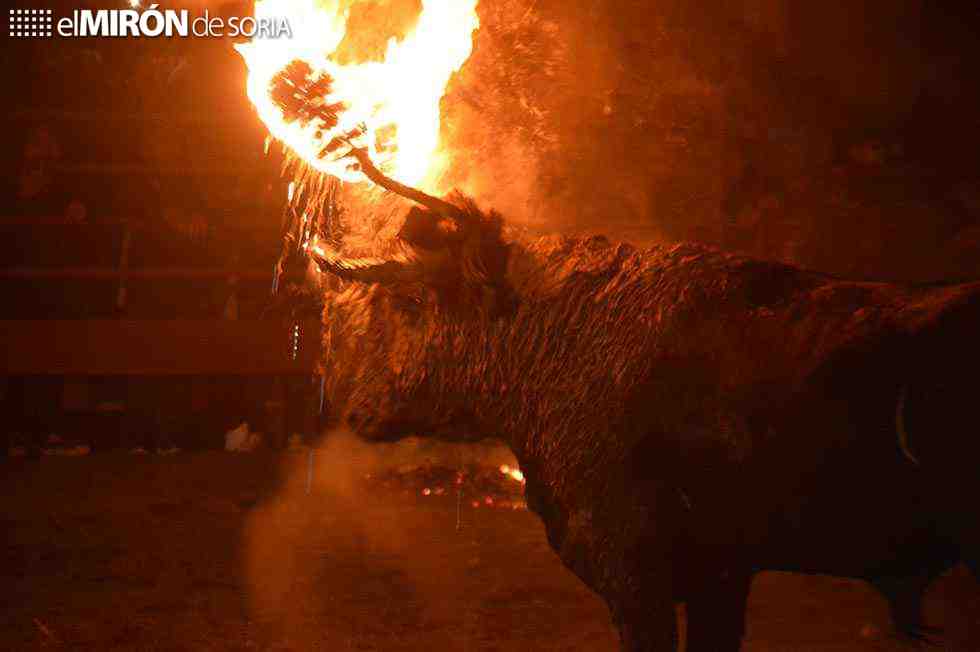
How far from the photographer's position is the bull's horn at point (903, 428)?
74.8 inches

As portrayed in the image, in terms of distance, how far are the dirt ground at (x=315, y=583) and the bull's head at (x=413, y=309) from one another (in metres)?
1.56

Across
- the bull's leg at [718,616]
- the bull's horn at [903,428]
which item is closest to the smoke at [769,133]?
the bull's leg at [718,616]

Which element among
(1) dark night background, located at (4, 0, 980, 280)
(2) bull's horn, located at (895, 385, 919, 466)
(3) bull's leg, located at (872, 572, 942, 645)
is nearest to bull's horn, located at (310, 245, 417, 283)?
(2) bull's horn, located at (895, 385, 919, 466)

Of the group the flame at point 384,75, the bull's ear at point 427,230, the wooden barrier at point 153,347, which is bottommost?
the wooden barrier at point 153,347

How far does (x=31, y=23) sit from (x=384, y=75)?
8.00 m

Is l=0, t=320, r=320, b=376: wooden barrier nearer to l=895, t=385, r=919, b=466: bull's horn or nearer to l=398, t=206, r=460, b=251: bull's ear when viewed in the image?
l=398, t=206, r=460, b=251: bull's ear

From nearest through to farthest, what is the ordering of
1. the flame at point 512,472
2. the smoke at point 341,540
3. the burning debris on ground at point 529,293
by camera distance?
1. the burning debris on ground at point 529,293
2. the smoke at point 341,540
3. the flame at point 512,472

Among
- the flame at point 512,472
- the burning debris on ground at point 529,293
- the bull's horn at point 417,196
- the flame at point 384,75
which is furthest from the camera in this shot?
the flame at point 512,472

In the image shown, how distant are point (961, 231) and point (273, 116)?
554cm

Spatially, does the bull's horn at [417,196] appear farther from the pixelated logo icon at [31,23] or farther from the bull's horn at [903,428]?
the pixelated logo icon at [31,23]

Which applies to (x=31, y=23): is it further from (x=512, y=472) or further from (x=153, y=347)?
(x=512, y=472)

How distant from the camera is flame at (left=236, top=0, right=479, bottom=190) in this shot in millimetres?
3619

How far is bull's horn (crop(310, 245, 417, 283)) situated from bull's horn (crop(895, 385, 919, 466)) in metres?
1.66

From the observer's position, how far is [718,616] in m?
2.54
